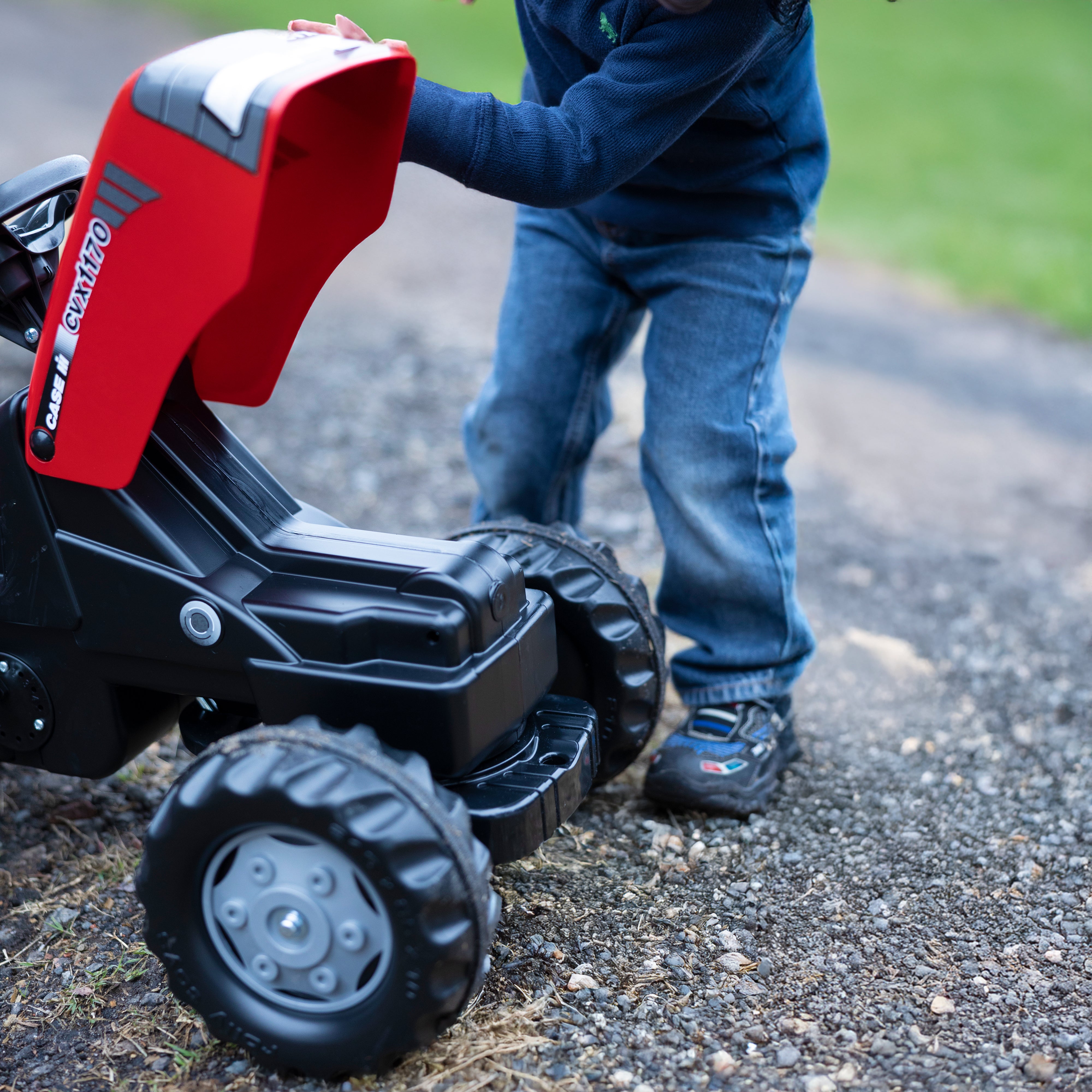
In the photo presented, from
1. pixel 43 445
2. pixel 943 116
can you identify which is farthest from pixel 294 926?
pixel 943 116

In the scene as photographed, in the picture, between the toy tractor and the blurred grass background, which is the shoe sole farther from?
the blurred grass background

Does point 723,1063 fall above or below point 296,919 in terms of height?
below

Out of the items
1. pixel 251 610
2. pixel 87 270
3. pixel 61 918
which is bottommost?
pixel 61 918

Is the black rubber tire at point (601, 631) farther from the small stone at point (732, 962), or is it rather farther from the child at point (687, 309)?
the small stone at point (732, 962)

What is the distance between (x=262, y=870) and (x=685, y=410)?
101cm

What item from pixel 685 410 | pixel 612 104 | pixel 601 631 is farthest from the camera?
pixel 685 410

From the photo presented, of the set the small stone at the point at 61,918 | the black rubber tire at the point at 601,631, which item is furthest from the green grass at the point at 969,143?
the small stone at the point at 61,918

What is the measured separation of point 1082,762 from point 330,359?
2980 mm

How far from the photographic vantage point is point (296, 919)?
1329 millimetres

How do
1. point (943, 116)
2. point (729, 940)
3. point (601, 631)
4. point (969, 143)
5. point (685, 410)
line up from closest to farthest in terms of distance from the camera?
1. point (729, 940)
2. point (601, 631)
3. point (685, 410)
4. point (969, 143)
5. point (943, 116)

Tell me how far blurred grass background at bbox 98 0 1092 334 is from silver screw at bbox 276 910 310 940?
5846 mm

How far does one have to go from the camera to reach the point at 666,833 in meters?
1.97

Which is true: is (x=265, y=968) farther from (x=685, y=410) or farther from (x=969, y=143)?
(x=969, y=143)

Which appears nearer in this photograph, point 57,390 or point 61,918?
point 57,390
